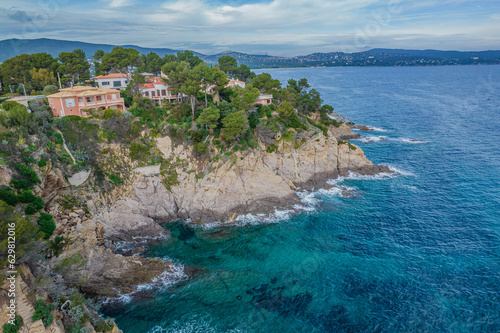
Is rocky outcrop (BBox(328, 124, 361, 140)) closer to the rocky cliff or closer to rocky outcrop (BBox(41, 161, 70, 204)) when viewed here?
the rocky cliff

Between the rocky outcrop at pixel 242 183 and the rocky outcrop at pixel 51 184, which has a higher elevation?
the rocky outcrop at pixel 51 184

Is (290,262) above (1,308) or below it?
below

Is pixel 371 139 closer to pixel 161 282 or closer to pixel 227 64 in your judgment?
pixel 227 64

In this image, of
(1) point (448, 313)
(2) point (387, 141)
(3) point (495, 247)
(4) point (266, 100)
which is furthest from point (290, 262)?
(2) point (387, 141)

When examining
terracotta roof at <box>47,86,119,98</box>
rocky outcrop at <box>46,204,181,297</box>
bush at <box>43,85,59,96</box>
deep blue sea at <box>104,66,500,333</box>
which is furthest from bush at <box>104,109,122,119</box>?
deep blue sea at <box>104,66,500,333</box>

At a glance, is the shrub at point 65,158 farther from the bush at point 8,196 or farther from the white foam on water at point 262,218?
the white foam on water at point 262,218

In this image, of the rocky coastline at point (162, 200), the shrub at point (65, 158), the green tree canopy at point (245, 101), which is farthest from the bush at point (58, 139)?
the green tree canopy at point (245, 101)

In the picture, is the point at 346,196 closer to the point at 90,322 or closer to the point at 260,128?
the point at 260,128
